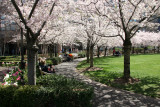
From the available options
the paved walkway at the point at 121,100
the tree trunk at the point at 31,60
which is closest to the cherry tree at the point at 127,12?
the paved walkway at the point at 121,100

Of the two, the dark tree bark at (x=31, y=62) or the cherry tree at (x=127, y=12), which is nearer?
the dark tree bark at (x=31, y=62)

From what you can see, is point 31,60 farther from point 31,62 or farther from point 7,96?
point 7,96

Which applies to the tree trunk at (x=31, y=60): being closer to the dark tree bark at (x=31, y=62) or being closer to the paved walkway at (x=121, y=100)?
the dark tree bark at (x=31, y=62)

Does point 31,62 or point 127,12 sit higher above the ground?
point 127,12

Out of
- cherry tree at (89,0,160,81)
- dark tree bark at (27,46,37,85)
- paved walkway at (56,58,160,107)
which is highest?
cherry tree at (89,0,160,81)

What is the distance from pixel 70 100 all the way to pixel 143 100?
9.64 ft

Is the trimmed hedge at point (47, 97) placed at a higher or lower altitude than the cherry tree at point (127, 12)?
lower

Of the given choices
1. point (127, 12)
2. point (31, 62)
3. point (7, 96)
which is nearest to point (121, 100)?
point (31, 62)

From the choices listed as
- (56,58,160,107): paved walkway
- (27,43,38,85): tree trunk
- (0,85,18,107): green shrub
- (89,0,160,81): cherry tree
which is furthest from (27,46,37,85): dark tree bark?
(89,0,160,81): cherry tree

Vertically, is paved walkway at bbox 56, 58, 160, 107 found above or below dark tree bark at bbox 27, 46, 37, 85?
below

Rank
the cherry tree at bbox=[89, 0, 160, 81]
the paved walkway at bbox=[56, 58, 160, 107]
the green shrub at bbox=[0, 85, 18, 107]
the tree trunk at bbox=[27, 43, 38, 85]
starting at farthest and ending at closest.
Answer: the cherry tree at bbox=[89, 0, 160, 81]
the tree trunk at bbox=[27, 43, 38, 85]
the paved walkway at bbox=[56, 58, 160, 107]
the green shrub at bbox=[0, 85, 18, 107]

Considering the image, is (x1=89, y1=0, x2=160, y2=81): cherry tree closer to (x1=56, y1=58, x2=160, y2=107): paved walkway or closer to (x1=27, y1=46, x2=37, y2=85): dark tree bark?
(x1=56, y1=58, x2=160, y2=107): paved walkway

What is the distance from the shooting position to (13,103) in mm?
4668

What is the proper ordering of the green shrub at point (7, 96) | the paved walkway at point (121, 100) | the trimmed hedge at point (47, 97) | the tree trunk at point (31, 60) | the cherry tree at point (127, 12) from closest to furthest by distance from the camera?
the trimmed hedge at point (47, 97) → the green shrub at point (7, 96) → the paved walkway at point (121, 100) → the tree trunk at point (31, 60) → the cherry tree at point (127, 12)
